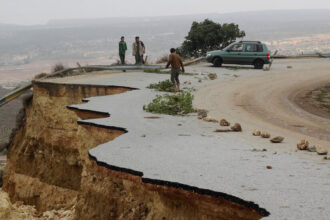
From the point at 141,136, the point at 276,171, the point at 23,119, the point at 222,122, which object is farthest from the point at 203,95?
the point at 276,171

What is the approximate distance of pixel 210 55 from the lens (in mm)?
30203

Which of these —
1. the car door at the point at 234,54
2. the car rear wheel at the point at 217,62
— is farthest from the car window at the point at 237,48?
the car rear wheel at the point at 217,62

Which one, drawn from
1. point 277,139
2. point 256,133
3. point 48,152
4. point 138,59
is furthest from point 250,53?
point 277,139

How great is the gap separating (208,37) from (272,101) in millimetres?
28059

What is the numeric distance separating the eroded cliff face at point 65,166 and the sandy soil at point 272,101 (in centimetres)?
375

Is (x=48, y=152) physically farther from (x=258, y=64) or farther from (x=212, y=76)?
(x=258, y=64)

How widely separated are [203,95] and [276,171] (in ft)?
35.3

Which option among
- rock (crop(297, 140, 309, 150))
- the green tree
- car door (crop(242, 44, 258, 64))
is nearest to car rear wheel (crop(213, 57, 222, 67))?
car door (crop(242, 44, 258, 64))

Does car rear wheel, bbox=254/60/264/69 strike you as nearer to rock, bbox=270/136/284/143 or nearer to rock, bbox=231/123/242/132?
rock, bbox=231/123/242/132

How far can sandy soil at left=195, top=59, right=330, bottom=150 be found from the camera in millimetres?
13156

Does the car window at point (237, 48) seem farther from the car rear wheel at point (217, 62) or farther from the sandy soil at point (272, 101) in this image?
the sandy soil at point (272, 101)

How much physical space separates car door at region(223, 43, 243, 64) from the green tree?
51.0 feet

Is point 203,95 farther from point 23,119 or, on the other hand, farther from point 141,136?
Result: point 23,119

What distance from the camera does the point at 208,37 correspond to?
4544 cm
